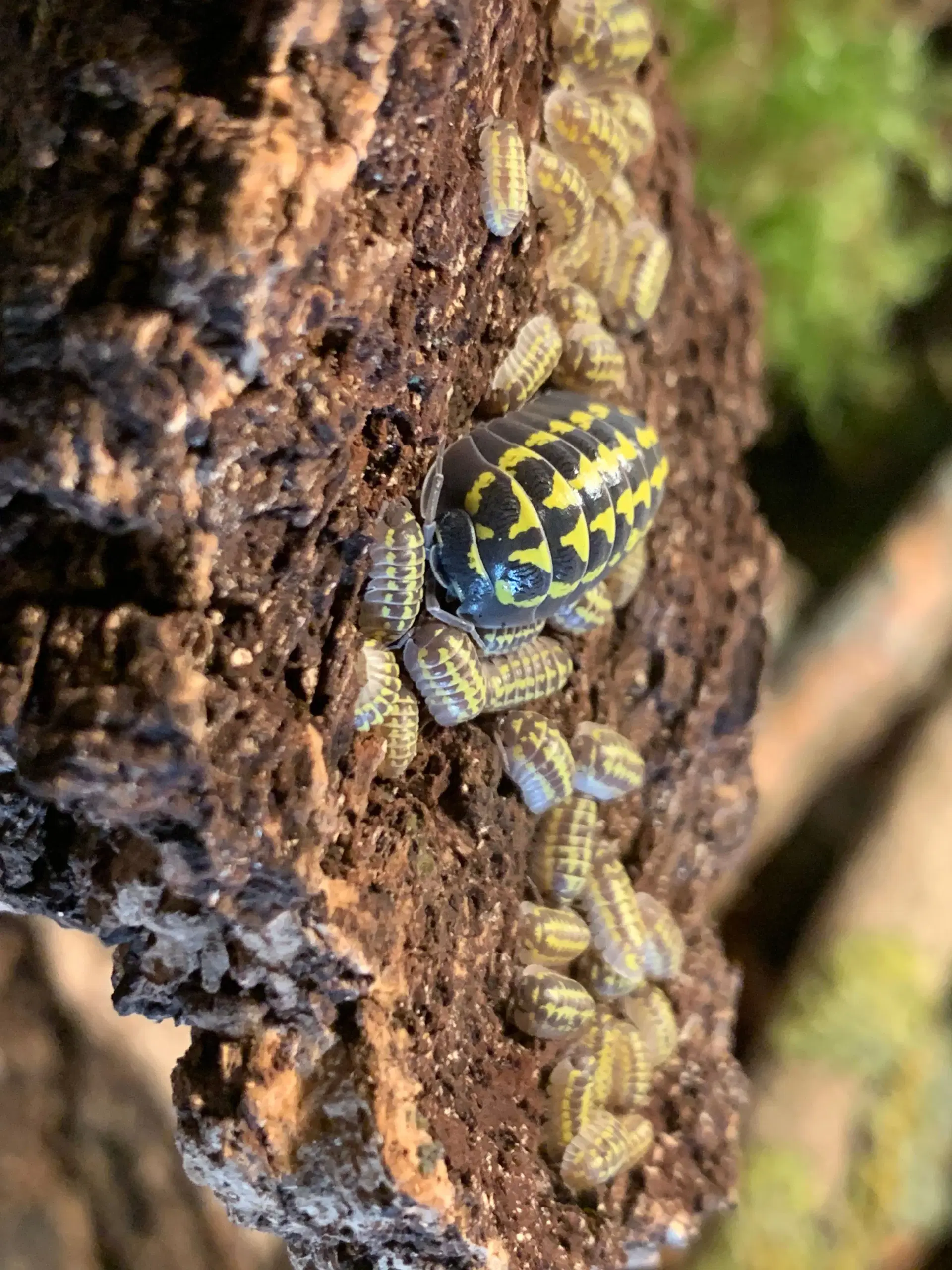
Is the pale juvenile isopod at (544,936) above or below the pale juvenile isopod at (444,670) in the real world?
below

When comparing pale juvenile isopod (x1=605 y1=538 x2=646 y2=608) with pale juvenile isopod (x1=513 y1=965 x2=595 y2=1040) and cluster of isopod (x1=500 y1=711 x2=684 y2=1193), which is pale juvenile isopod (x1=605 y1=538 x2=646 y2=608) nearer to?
cluster of isopod (x1=500 y1=711 x2=684 y2=1193)

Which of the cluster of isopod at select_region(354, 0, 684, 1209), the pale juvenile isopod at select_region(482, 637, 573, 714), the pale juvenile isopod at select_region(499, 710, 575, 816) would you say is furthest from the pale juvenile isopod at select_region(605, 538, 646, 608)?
the pale juvenile isopod at select_region(499, 710, 575, 816)

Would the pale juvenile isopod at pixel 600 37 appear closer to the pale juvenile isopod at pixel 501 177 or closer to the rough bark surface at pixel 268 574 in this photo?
the rough bark surface at pixel 268 574

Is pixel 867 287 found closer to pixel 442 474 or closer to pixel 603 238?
pixel 603 238


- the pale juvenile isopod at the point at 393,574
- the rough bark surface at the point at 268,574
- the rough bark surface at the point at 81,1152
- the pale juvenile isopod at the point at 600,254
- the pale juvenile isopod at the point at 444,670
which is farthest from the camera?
the rough bark surface at the point at 81,1152

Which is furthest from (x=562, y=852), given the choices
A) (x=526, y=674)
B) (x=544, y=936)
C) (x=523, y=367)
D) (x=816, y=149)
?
(x=816, y=149)

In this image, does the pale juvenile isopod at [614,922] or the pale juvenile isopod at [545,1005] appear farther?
the pale juvenile isopod at [614,922]

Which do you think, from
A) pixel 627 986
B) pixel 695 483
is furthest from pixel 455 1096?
pixel 695 483

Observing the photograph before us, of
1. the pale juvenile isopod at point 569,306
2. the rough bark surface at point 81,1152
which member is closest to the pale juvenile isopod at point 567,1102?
the pale juvenile isopod at point 569,306
